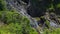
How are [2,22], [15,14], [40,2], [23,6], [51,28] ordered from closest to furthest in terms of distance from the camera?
[2,22], [15,14], [51,28], [23,6], [40,2]

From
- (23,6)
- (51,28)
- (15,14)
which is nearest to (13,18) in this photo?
(15,14)

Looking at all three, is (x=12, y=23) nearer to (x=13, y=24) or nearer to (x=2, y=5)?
(x=13, y=24)

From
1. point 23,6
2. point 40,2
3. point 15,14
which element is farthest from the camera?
point 40,2

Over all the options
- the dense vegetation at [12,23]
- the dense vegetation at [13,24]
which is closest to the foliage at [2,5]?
the dense vegetation at [12,23]

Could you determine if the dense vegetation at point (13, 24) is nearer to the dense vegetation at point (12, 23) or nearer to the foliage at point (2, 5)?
the dense vegetation at point (12, 23)

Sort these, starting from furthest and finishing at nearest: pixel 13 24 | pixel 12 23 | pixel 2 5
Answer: pixel 2 5 → pixel 12 23 → pixel 13 24

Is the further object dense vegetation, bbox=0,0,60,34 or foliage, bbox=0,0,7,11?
foliage, bbox=0,0,7,11

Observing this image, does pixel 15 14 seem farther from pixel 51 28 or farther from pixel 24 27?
pixel 51 28

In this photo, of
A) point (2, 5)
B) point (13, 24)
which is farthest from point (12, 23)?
point (2, 5)

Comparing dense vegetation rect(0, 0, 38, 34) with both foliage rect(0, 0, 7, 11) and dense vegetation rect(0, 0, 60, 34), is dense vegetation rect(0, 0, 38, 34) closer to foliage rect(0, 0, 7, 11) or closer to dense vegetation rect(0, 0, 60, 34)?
dense vegetation rect(0, 0, 60, 34)

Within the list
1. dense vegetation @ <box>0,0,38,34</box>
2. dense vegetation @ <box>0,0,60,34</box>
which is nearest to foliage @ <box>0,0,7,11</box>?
dense vegetation @ <box>0,0,60,34</box>

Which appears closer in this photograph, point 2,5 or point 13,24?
point 13,24
